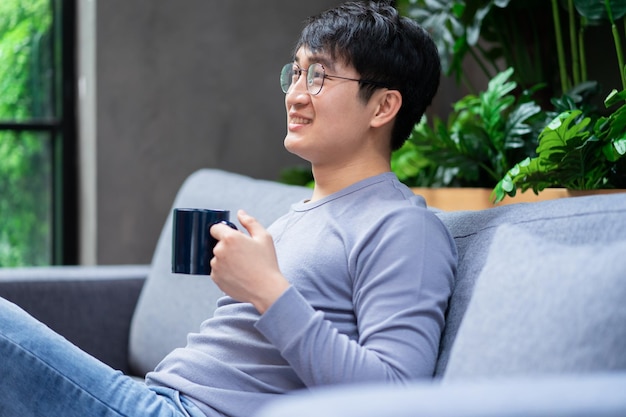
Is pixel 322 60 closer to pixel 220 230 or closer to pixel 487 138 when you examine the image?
pixel 220 230

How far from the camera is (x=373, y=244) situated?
1279 millimetres

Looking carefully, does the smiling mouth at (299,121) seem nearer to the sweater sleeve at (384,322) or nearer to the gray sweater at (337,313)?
the gray sweater at (337,313)

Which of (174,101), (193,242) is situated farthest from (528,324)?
(174,101)

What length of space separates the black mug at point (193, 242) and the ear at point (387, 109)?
1.13 feet

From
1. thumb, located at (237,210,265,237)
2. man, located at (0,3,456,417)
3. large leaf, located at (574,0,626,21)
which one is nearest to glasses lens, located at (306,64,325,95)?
man, located at (0,3,456,417)

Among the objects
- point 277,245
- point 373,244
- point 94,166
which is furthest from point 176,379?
point 94,166

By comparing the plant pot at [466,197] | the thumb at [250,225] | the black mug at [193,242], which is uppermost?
the thumb at [250,225]

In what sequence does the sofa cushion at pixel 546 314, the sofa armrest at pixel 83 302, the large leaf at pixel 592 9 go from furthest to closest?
1. the sofa armrest at pixel 83 302
2. the large leaf at pixel 592 9
3. the sofa cushion at pixel 546 314

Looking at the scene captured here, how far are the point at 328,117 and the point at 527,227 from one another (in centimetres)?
40

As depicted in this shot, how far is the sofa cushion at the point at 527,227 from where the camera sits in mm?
1111

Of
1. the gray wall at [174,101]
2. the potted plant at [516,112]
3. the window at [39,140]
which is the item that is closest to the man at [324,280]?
the potted plant at [516,112]

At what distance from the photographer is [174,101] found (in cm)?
332

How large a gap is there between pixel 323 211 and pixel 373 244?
0.63 feet

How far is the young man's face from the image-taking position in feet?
4.75
